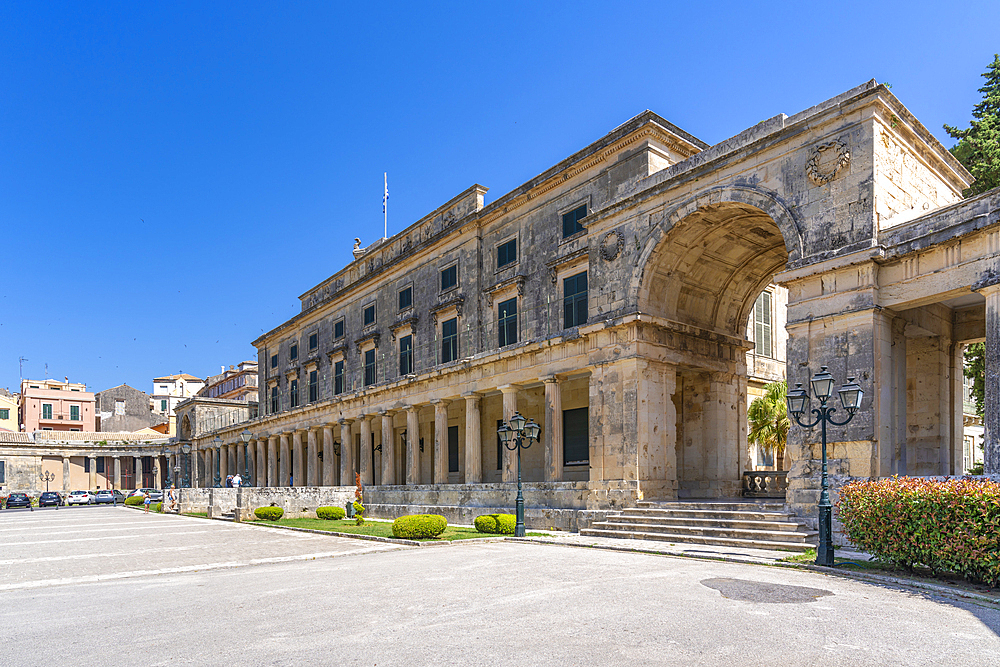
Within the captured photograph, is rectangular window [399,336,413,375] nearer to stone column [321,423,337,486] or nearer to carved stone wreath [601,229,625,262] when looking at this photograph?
stone column [321,423,337,486]

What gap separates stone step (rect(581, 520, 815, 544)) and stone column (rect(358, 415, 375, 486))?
18.9 metres

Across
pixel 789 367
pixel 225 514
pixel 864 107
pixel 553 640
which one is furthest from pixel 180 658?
pixel 225 514

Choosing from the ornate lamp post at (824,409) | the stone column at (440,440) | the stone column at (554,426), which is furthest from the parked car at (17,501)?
the ornate lamp post at (824,409)

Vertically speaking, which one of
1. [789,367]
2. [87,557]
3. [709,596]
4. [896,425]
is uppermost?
[789,367]

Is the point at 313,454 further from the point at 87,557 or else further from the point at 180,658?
the point at 180,658

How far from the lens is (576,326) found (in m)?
23.7

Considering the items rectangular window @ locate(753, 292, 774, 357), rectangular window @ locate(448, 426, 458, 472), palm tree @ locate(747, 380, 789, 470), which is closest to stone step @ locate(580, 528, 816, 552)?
palm tree @ locate(747, 380, 789, 470)

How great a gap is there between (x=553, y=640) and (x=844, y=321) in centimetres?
1142

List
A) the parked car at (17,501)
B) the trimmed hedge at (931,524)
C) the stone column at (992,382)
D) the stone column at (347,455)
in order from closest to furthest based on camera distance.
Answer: the trimmed hedge at (931,524) < the stone column at (992,382) < the stone column at (347,455) < the parked car at (17,501)

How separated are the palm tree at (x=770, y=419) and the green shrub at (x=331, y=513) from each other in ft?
52.9

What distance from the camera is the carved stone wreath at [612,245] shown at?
2164 centimetres

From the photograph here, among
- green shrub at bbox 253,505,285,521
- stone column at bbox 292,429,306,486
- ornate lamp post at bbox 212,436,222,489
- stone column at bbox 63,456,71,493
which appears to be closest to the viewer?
green shrub at bbox 253,505,285,521

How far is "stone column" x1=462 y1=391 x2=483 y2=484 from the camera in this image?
28266 millimetres

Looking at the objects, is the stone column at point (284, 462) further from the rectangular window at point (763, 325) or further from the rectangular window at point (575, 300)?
the rectangular window at point (763, 325)
